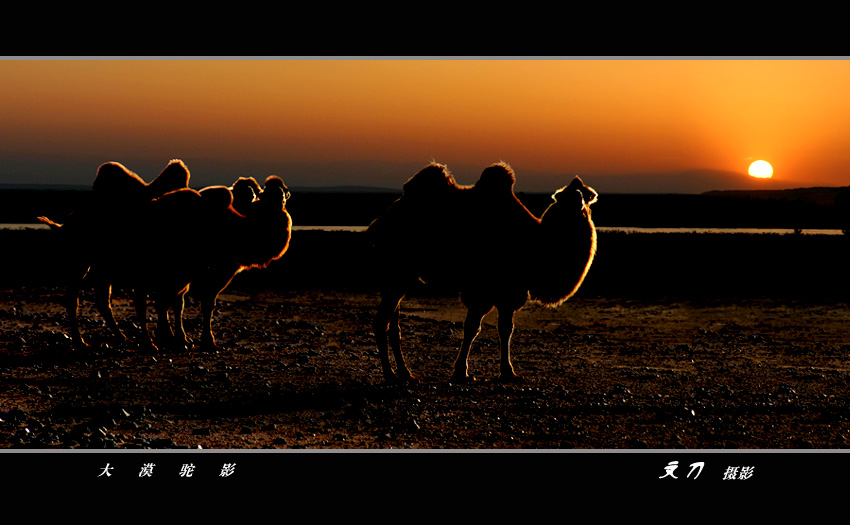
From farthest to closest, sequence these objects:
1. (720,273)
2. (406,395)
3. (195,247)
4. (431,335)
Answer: (720,273)
(431,335)
(195,247)
(406,395)

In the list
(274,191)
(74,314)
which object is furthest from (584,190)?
(74,314)

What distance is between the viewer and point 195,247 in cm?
1172

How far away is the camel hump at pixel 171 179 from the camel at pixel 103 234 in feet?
0.99

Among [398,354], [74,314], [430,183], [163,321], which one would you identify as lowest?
[74,314]

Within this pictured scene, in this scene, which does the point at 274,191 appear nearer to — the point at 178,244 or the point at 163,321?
the point at 178,244

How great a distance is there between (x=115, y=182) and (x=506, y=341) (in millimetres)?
5987

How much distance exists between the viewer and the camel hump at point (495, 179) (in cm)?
970

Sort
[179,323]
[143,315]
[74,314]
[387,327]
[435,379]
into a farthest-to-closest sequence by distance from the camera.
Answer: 1. [74,314]
2. [179,323]
3. [143,315]
4. [435,379]
5. [387,327]

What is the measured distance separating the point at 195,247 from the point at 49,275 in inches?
476

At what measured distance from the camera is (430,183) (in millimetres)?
9586

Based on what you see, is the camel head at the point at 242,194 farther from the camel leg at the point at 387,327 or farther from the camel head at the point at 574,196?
the camel head at the point at 574,196

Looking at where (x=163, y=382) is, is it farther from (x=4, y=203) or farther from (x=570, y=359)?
(x=4, y=203)

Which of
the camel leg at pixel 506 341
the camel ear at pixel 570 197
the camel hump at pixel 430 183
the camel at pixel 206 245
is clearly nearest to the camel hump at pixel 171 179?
the camel at pixel 206 245

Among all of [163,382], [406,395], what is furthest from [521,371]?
[163,382]
